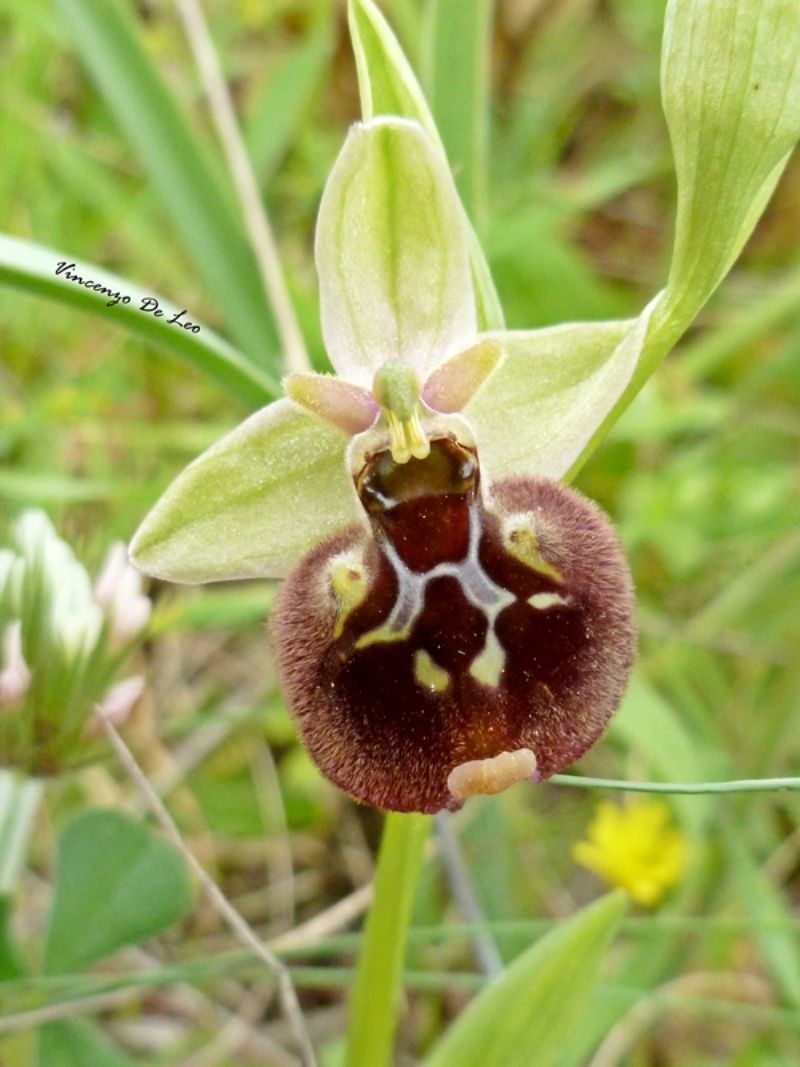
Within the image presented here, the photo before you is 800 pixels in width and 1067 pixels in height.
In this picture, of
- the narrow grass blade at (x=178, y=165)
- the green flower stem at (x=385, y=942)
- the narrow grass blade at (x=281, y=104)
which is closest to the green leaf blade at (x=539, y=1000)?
the green flower stem at (x=385, y=942)

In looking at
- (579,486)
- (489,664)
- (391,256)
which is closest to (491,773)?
(489,664)

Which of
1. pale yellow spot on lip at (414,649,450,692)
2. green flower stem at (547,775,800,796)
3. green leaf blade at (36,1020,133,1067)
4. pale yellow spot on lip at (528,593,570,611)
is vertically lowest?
green leaf blade at (36,1020,133,1067)

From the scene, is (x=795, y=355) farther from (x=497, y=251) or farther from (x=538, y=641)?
(x=538, y=641)

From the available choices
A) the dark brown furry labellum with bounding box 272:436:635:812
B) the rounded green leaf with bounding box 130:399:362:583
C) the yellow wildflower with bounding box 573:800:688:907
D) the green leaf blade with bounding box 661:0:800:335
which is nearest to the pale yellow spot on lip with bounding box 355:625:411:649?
the dark brown furry labellum with bounding box 272:436:635:812

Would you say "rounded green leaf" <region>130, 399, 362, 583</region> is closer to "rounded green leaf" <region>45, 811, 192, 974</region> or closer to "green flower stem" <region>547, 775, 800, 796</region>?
"green flower stem" <region>547, 775, 800, 796</region>

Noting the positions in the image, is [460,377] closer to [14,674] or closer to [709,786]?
[709,786]

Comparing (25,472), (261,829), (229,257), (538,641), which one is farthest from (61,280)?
(261,829)
